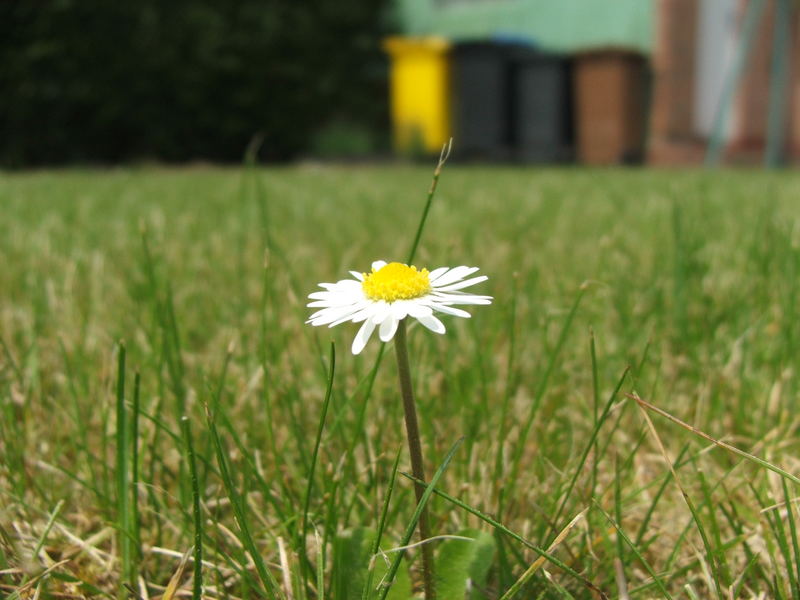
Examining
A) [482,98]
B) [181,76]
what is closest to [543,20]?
[482,98]

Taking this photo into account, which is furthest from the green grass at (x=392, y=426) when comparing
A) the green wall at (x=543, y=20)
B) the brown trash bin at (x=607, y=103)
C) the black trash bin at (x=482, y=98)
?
the green wall at (x=543, y=20)

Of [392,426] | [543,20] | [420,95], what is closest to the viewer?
[392,426]

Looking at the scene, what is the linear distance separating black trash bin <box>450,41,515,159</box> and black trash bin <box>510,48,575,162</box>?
101 millimetres

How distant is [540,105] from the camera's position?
28.7ft

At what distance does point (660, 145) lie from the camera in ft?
26.7

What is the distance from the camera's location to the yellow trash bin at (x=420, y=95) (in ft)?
28.7

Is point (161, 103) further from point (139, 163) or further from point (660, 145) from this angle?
point (660, 145)

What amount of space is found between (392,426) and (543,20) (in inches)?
376

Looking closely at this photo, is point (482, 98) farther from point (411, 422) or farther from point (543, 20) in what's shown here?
point (411, 422)

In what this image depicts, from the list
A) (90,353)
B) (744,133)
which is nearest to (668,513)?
(90,353)

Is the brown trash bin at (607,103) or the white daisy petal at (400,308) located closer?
the white daisy petal at (400,308)

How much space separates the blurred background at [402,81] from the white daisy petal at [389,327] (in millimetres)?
7396

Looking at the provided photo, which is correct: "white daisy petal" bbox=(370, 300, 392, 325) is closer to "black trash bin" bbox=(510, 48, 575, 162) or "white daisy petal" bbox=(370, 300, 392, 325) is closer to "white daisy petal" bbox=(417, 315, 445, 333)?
"white daisy petal" bbox=(417, 315, 445, 333)

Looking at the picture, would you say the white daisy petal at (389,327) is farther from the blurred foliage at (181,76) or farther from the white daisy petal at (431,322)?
the blurred foliage at (181,76)
